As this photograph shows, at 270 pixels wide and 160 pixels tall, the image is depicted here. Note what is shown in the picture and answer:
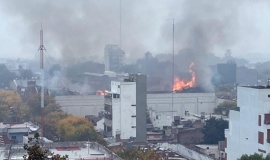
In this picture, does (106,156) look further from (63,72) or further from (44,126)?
(63,72)

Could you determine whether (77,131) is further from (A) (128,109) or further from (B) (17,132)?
(B) (17,132)

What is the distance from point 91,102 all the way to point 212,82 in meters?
11.5

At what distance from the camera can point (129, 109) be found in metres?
16.9

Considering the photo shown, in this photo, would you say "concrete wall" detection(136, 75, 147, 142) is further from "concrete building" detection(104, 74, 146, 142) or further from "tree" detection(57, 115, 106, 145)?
"tree" detection(57, 115, 106, 145)

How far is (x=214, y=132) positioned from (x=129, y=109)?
244 cm

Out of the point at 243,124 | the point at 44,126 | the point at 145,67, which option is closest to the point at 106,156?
the point at 243,124

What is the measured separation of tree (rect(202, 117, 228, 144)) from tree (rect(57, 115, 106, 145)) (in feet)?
9.89

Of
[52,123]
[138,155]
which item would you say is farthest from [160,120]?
[138,155]

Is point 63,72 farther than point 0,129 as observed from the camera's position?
Yes

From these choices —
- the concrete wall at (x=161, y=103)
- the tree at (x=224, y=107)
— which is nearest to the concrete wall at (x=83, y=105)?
the concrete wall at (x=161, y=103)

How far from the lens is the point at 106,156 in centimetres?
1110

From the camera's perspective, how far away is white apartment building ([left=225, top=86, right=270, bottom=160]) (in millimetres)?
9938

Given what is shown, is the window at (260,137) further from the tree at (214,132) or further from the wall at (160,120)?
the wall at (160,120)

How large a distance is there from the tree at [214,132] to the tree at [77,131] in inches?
119
